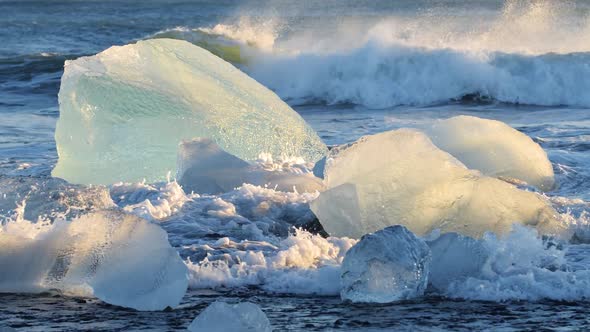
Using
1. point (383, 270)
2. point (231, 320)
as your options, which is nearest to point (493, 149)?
point (383, 270)

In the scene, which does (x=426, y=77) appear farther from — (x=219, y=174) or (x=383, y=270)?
(x=383, y=270)

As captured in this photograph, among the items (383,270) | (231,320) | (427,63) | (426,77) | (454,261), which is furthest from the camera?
(427,63)

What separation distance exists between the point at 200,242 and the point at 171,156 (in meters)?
1.85

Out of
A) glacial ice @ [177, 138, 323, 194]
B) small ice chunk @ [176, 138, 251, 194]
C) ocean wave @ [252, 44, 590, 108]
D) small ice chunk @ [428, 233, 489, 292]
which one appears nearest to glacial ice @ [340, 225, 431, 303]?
small ice chunk @ [428, 233, 489, 292]

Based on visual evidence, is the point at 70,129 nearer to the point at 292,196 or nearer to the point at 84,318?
the point at 292,196

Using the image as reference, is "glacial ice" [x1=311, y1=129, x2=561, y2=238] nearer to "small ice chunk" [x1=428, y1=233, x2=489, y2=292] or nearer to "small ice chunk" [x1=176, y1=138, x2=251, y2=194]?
"small ice chunk" [x1=428, y1=233, x2=489, y2=292]

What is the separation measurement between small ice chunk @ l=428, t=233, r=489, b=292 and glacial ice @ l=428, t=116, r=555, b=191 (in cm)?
222

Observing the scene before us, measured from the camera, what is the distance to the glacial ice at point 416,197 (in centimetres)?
530

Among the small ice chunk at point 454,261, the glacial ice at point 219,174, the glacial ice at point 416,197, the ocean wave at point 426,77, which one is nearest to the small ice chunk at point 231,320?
the small ice chunk at point 454,261

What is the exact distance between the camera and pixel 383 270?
14.3ft

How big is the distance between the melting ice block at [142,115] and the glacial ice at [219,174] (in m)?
0.51

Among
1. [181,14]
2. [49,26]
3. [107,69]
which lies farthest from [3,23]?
[107,69]

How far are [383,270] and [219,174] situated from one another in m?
2.42

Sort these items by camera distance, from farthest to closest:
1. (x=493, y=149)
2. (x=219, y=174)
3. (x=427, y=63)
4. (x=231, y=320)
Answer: (x=427, y=63)
(x=493, y=149)
(x=219, y=174)
(x=231, y=320)
